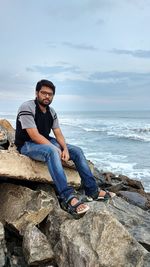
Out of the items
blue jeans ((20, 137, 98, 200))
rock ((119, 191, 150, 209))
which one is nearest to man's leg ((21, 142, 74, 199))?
blue jeans ((20, 137, 98, 200))

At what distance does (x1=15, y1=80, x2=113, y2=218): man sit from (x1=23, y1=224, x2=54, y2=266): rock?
2.65ft

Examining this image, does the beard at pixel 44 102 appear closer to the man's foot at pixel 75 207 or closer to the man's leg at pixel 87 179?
the man's leg at pixel 87 179

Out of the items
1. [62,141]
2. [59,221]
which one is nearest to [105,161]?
[62,141]

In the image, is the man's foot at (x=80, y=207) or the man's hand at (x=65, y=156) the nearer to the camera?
the man's foot at (x=80, y=207)

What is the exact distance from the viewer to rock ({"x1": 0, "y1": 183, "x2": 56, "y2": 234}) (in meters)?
5.69

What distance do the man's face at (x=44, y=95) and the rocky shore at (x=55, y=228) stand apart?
101 centimetres

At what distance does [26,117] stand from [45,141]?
0.52 meters

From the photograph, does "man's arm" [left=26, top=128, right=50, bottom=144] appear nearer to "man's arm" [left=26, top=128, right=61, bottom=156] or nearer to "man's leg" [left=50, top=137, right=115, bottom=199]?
"man's arm" [left=26, top=128, right=61, bottom=156]

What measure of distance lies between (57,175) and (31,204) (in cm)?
59

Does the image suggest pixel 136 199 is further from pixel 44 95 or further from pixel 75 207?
pixel 44 95

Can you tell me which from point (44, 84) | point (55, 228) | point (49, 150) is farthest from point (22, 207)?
point (44, 84)

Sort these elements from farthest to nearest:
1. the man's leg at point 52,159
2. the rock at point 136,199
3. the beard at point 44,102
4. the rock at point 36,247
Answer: the rock at point 136,199, the beard at point 44,102, the man's leg at point 52,159, the rock at point 36,247

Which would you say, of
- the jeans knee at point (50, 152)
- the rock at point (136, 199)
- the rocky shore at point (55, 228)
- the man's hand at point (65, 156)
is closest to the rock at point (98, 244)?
the rocky shore at point (55, 228)

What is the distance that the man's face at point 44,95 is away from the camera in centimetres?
657
